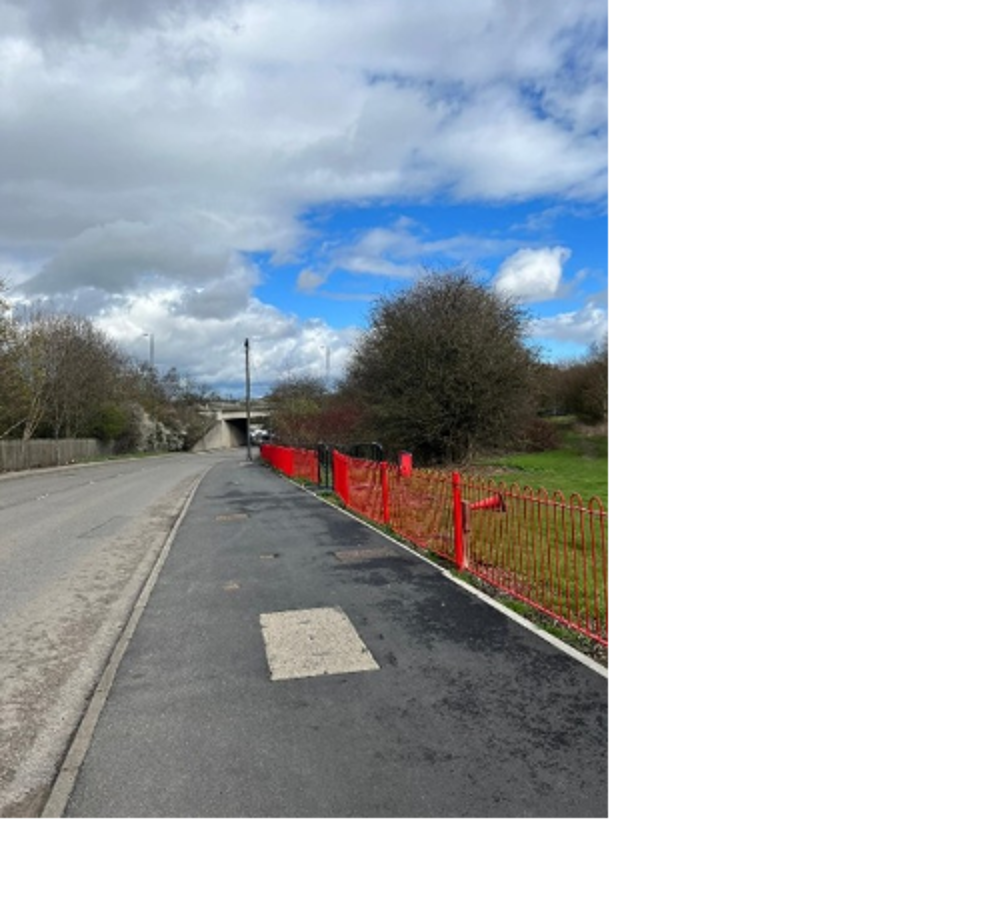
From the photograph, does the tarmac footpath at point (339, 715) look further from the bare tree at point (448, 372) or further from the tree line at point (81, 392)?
the tree line at point (81, 392)

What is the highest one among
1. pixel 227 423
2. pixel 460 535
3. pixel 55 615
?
pixel 227 423

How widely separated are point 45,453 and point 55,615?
4044 cm

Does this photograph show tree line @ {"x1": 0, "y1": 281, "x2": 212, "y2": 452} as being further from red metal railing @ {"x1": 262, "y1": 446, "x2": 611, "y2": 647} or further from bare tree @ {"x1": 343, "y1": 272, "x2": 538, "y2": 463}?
red metal railing @ {"x1": 262, "y1": 446, "x2": 611, "y2": 647}

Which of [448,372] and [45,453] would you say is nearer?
[448,372]

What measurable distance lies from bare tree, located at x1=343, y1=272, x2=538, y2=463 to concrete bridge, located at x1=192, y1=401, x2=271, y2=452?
55360mm

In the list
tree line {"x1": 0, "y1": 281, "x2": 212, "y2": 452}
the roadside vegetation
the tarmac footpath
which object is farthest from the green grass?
tree line {"x1": 0, "y1": 281, "x2": 212, "y2": 452}

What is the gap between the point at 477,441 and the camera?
2234cm

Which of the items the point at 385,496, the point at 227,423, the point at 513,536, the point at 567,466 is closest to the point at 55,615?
the point at 513,536

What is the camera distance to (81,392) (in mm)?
45906

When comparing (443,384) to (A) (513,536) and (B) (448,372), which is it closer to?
(B) (448,372)
